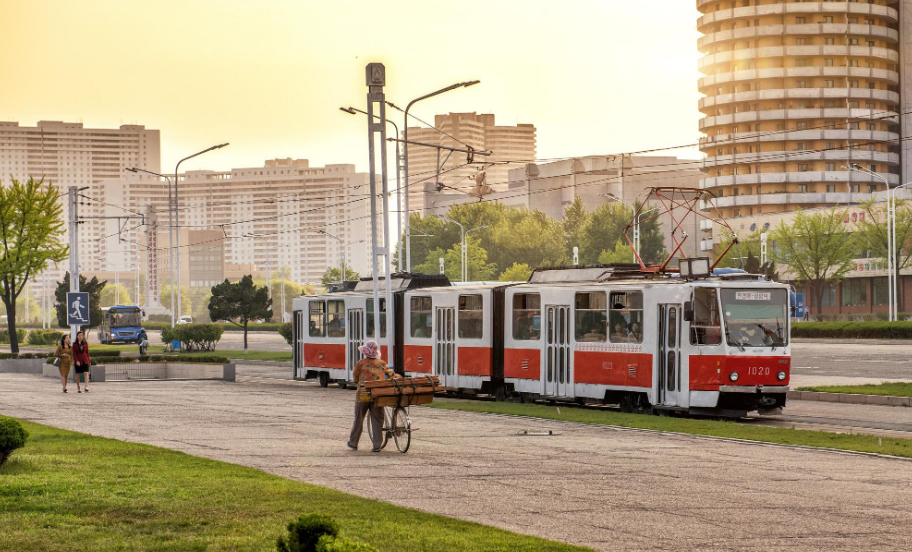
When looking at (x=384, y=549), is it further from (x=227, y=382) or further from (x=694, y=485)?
(x=227, y=382)

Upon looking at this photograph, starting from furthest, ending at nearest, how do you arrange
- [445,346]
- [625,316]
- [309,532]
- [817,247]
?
1. [817,247]
2. [445,346]
3. [625,316]
4. [309,532]

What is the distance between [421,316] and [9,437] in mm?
18949

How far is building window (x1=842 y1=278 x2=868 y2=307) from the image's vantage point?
8938cm

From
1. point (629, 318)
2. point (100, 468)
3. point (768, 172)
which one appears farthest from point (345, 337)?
point (768, 172)

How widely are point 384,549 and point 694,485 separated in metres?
4.95

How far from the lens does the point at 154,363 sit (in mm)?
41125

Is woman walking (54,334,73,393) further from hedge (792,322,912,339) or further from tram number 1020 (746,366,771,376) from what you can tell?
hedge (792,322,912,339)

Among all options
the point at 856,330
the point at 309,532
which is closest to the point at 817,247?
the point at 856,330

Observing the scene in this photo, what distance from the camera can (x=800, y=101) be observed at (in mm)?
123188

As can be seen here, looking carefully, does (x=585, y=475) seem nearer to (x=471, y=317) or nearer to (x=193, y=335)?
(x=471, y=317)

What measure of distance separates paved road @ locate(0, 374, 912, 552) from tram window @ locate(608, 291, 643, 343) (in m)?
3.79

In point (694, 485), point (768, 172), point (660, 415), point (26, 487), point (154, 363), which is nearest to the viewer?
point (26, 487)

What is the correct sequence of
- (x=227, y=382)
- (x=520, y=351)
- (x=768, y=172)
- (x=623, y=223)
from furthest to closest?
(x=768, y=172), (x=623, y=223), (x=227, y=382), (x=520, y=351)

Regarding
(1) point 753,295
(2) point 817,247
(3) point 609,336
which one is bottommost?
(3) point 609,336
